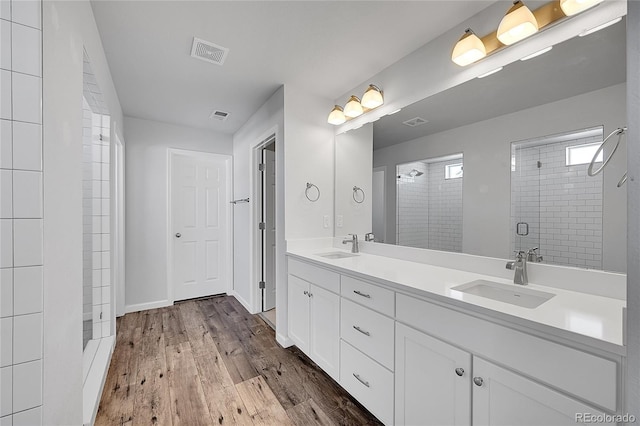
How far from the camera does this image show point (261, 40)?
1859 millimetres

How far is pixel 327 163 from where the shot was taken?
2.72m

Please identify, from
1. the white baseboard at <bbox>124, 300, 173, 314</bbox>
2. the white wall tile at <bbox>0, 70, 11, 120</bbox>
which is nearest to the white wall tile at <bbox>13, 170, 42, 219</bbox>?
the white wall tile at <bbox>0, 70, 11, 120</bbox>

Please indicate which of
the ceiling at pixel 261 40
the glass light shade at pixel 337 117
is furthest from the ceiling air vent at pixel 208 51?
the glass light shade at pixel 337 117

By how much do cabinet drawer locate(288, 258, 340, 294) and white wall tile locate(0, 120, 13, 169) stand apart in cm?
158

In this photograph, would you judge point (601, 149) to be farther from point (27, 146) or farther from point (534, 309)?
point (27, 146)

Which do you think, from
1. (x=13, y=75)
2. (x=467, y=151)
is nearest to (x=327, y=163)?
(x=467, y=151)

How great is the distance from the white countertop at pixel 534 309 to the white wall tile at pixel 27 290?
139 cm

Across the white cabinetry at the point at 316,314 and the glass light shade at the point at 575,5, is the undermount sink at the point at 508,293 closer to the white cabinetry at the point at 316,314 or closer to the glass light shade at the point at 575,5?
the white cabinetry at the point at 316,314

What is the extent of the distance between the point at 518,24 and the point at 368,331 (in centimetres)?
174

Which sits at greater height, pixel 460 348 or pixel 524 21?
pixel 524 21

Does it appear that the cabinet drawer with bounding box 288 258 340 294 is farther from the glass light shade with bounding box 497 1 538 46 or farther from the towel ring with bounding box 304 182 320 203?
the glass light shade with bounding box 497 1 538 46

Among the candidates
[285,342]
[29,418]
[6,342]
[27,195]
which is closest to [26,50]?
[27,195]

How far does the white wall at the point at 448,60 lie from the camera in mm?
1219

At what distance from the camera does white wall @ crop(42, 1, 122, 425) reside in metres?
0.97
